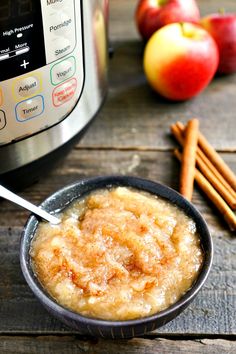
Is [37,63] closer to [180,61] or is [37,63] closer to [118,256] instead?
[118,256]

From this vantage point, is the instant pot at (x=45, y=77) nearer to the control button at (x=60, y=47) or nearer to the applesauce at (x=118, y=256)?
the control button at (x=60, y=47)

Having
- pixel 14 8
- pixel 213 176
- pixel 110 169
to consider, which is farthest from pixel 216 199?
pixel 14 8

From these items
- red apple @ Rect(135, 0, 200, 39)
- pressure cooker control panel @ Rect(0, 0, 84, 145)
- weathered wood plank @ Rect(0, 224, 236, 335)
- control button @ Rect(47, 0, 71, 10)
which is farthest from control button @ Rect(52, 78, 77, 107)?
red apple @ Rect(135, 0, 200, 39)

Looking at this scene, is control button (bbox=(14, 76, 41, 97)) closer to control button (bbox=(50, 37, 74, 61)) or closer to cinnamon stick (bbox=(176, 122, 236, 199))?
control button (bbox=(50, 37, 74, 61))

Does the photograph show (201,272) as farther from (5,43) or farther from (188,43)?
(188,43)

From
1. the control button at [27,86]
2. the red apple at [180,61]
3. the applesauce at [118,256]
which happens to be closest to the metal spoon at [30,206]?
the applesauce at [118,256]

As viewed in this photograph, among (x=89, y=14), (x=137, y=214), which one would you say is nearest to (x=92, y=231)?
(x=137, y=214)

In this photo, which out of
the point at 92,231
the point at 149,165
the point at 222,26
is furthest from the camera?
the point at 222,26
